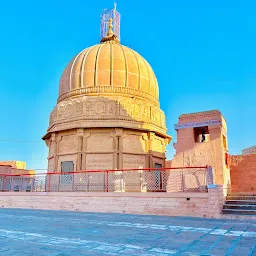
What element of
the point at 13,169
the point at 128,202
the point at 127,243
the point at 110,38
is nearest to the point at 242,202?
the point at 128,202

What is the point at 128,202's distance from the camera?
10445mm

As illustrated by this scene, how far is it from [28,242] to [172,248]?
2227 millimetres

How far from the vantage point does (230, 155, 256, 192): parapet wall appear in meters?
11.7

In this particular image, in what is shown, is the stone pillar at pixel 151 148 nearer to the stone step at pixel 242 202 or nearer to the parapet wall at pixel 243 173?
the parapet wall at pixel 243 173

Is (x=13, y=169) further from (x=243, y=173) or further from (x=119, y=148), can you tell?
(x=243, y=173)

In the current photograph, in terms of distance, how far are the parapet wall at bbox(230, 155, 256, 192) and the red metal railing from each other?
2.78 m

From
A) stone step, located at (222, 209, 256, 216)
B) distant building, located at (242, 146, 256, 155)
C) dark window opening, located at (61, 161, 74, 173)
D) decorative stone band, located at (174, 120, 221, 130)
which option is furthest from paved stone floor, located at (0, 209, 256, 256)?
distant building, located at (242, 146, 256, 155)

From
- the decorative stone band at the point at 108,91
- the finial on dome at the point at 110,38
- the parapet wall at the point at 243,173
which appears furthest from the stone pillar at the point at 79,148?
the finial on dome at the point at 110,38

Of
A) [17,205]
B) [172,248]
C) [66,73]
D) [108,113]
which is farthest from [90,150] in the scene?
[172,248]

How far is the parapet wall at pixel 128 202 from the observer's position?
29.3ft

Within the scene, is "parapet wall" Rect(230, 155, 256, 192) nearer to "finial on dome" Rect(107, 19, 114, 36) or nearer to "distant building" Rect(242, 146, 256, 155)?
"finial on dome" Rect(107, 19, 114, 36)

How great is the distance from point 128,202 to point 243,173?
5339mm

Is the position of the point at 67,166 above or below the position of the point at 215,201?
above

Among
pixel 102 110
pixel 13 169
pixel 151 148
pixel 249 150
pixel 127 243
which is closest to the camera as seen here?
pixel 127 243
